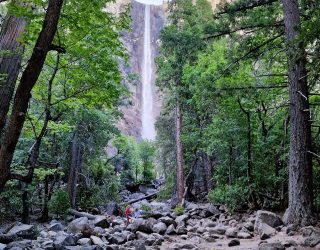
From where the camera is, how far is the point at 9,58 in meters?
4.39

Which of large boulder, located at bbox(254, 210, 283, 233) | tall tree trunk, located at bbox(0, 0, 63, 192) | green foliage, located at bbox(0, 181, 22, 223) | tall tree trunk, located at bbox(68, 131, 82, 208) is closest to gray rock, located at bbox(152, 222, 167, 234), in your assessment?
large boulder, located at bbox(254, 210, 283, 233)

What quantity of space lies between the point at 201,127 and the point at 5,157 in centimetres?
1296

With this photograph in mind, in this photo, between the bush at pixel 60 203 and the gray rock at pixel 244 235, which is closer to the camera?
the gray rock at pixel 244 235

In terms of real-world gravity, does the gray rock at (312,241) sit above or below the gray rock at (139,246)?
above

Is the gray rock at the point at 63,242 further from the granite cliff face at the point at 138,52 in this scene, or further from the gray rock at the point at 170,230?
the granite cliff face at the point at 138,52

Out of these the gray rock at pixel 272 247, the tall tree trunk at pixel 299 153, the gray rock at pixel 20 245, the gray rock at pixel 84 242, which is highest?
the tall tree trunk at pixel 299 153

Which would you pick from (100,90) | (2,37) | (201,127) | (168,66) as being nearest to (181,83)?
(168,66)

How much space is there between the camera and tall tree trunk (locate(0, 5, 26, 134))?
4182 millimetres

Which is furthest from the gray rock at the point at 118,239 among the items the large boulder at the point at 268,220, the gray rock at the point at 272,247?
the gray rock at the point at 272,247

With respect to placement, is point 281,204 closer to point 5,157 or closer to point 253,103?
point 253,103

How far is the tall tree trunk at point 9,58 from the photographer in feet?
13.7

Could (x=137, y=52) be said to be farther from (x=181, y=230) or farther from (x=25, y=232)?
(x=25, y=232)

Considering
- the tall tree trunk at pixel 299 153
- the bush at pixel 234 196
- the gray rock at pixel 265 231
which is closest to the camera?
the gray rock at pixel 265 231

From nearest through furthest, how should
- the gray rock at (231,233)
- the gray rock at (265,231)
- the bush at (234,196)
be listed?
the gray rock at (265,231) < the gray rock at (231,233) < the bush at (234,196)
